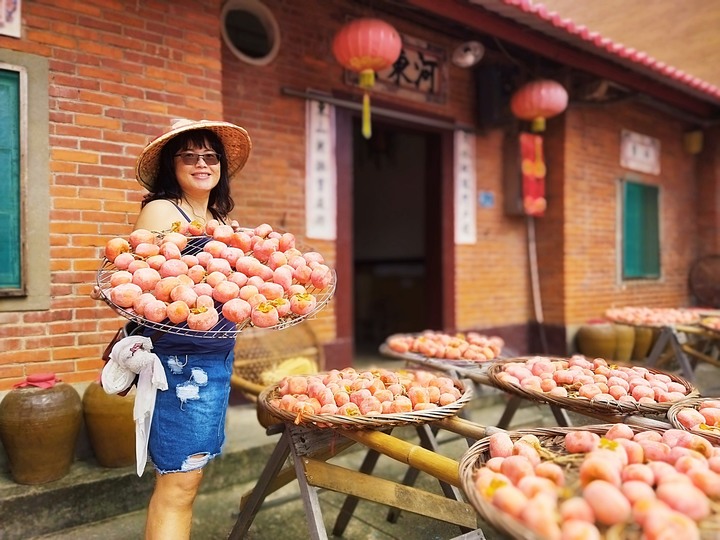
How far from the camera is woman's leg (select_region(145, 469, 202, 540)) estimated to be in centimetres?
207

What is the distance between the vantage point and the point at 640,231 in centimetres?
775

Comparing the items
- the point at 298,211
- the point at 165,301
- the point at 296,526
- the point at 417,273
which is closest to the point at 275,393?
the point at 165,301

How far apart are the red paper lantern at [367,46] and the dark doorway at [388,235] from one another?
126 inches

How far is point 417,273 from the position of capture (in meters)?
8.25

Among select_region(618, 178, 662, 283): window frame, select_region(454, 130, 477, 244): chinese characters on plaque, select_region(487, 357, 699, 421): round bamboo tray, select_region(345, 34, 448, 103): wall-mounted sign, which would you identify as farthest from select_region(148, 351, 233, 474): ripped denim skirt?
select_region(618, 178, 662, 283): window frame

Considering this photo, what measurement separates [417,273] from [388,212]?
4.52ft

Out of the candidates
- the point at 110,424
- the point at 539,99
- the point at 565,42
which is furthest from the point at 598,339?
the point at 110,424

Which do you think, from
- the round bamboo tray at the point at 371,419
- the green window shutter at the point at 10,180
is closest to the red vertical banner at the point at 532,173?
the round bamboo tray at the point at 371,419

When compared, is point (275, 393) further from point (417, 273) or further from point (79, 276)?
point (417, 273)

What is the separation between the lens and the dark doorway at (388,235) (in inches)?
325

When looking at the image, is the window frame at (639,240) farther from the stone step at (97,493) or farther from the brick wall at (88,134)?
the brick wall at (88,134)

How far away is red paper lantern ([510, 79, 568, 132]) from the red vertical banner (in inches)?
24.9

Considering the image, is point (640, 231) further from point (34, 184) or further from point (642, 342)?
point (34, 184)

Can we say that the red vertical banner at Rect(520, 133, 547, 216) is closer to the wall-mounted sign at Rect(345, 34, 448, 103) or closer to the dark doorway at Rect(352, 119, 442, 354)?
the wall-mounted sign at Rect(345, 34, 448, 103)
